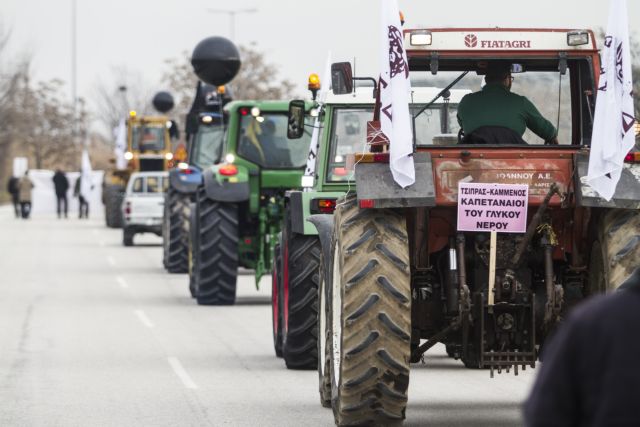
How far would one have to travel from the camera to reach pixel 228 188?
20094 millimetres

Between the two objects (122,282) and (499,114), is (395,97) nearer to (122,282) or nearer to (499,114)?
(499,114)

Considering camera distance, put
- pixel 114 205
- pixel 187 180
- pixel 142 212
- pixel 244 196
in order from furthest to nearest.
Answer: pixel 114 205 < pixel 142 212 < pixel 187 180 < pixel 244 196

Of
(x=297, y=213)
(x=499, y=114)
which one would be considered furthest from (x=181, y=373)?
(x=499, y=114)

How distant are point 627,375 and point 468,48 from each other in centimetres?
632

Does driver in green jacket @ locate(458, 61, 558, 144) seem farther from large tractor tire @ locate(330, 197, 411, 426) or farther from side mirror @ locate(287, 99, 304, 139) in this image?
side mirror @ locate(287, 99, 304, 139)

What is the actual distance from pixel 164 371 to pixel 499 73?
509 centimetres

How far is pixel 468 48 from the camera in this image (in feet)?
32.1

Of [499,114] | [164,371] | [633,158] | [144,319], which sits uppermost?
[499,114]

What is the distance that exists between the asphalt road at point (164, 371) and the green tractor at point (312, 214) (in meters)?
0.37

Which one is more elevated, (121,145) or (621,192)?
(121,145)

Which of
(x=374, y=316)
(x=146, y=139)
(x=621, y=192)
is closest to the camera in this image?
(x=374, y=316)

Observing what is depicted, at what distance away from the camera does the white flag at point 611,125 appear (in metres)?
8.75

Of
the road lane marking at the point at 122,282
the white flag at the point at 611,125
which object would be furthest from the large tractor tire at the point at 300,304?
the road lane marking at the point at 122,282

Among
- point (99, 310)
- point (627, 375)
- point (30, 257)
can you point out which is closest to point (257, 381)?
point (99, 310)
